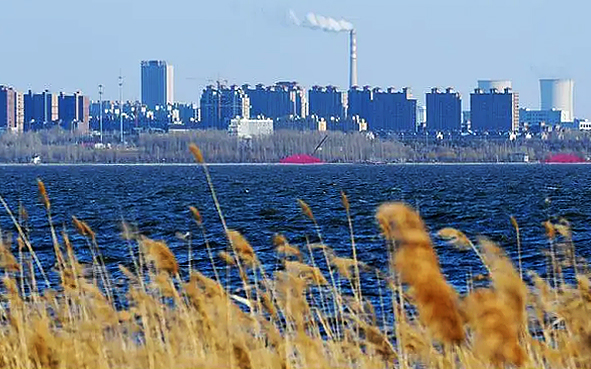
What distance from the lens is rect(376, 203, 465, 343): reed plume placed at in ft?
14.7

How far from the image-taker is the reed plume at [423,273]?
14.7 feet

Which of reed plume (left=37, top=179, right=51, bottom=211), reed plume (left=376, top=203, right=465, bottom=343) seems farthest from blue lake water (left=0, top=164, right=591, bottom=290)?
reed plume (left=376, top=203, right=465, bottom=343)

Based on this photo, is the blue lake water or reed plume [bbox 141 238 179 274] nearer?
reed plume [bbox 141 238 179 274]

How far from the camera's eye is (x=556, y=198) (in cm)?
5747

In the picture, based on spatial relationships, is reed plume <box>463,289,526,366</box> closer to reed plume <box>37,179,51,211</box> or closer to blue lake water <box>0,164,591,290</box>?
reed plume <box>37,179,51,211</box>

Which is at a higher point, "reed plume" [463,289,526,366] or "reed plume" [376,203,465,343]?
"reed plume" [376,203,465,343]

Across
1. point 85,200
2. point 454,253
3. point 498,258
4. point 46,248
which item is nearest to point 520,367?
point 498,258

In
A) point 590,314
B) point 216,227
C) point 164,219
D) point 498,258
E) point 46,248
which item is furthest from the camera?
point 164,219

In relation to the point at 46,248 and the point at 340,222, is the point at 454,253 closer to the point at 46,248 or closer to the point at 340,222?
the point at 46,248

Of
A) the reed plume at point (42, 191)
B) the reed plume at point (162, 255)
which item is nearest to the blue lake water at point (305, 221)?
the reed plume at point (42, 191)

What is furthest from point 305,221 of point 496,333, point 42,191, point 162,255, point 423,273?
point 423,273

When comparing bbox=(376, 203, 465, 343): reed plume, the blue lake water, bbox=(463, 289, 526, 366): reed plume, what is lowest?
the blue lake water

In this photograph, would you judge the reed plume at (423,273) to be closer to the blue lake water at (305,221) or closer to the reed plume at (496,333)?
the reed plume at (496,333)

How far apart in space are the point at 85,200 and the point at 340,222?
68.1 feet
